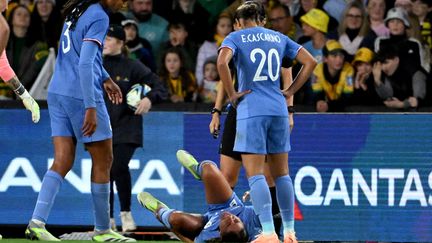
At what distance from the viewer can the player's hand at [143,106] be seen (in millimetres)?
14711

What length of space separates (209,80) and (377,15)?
228 cm

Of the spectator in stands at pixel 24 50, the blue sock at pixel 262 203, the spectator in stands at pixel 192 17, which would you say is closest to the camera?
the blue sock at pixel 262 203

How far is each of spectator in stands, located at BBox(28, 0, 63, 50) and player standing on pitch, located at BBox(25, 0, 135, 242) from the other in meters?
6.01

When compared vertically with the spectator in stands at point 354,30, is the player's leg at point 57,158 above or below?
below

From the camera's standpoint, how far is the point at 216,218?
37.8ft

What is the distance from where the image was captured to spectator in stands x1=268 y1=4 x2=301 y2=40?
1689cm

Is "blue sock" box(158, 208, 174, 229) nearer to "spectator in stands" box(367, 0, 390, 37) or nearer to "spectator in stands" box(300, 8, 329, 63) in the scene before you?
"spectator in stands" box(300, 8, 329, 63)

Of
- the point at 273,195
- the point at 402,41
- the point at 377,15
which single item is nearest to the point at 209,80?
the point at 377,15

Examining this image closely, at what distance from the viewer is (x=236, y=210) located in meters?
11.6

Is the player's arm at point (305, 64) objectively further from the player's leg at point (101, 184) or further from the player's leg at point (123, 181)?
the player's leg at point (123, 181)

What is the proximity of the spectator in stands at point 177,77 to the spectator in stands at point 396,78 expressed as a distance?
228 centimetres

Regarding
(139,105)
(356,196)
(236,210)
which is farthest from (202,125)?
(236,210)

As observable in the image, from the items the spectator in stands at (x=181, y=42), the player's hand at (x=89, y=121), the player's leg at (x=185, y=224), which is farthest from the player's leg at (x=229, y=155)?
the spectator in stands at (x=181, y=42)

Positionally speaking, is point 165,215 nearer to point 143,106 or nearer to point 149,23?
point 143,106
